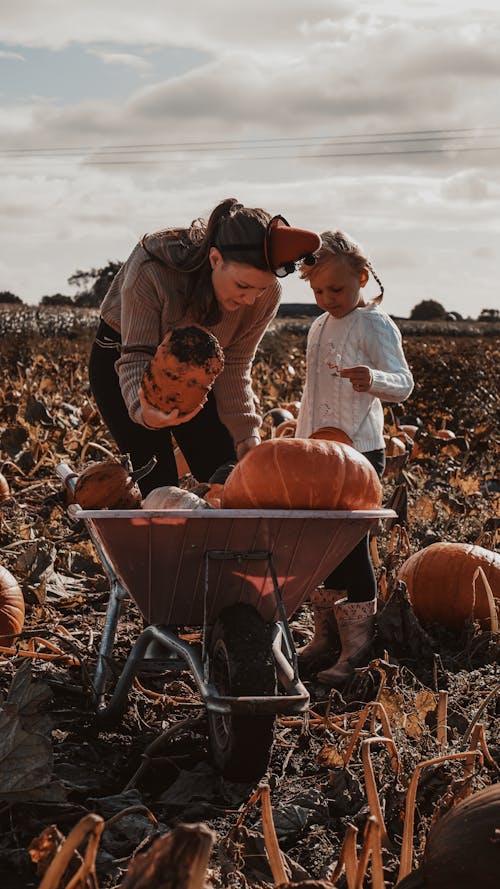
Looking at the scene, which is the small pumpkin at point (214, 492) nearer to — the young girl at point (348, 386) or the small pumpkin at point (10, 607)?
A: the young girl at point (348, 386)

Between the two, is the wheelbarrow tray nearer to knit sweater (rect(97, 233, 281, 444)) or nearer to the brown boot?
knit sweater (rect(97, 233, 281, 444))

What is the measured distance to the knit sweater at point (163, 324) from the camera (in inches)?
129

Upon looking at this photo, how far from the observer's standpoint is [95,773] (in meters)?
2.73

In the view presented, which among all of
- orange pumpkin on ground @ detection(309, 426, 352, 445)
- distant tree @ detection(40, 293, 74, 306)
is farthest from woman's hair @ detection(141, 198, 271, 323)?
distant tree @ detection(40, 293, 74, 306)

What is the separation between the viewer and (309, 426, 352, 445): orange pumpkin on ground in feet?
12.2

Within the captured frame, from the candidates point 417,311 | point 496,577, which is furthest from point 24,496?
point 417,311

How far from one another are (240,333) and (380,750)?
1555 millimetres

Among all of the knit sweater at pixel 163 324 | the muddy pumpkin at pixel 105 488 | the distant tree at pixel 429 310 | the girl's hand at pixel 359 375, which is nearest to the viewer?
the muddy pumpkin at pixel 105 488

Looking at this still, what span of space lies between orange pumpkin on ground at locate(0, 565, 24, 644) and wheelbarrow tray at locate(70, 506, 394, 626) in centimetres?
100

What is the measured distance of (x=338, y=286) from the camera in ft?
12.6

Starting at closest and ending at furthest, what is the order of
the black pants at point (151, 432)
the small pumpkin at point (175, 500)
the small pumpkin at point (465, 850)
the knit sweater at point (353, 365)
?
the small pumpkin at point (465, 850) → the small pumpkin at point (175, 500) → the black pants at point (151, 432) → the knit sweater at point (353, 365)

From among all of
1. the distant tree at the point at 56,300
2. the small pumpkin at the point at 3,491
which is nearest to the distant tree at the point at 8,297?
the distant tree at the point at 56,300

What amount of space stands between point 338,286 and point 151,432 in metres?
0.88

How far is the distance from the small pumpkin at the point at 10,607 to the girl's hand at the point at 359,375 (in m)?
1.40
